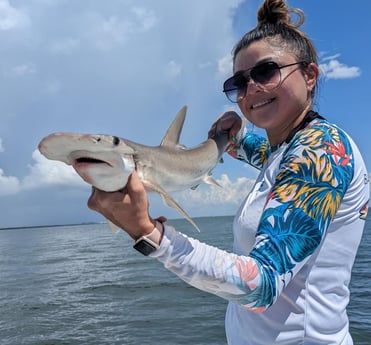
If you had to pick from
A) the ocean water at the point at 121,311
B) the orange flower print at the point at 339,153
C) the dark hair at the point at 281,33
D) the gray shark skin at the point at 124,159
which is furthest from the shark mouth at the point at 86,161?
the ocean water at the point at 121,311

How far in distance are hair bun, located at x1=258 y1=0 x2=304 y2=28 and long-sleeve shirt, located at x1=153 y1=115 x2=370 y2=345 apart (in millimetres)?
872

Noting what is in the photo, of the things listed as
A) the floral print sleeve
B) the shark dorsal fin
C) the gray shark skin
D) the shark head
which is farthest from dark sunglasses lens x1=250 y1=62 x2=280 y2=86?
the shark dorsal fin

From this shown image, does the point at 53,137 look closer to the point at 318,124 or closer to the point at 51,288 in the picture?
the point at 318,124

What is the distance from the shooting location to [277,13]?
2475 millimetres

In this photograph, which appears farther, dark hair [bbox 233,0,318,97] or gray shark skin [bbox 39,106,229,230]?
dark hair [bbox 233,0,318,97]

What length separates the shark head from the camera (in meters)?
1.58

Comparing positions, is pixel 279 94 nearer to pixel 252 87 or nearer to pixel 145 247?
pixel 252 87

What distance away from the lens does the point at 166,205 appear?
2.60 m

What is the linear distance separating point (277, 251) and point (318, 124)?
71 centimetres

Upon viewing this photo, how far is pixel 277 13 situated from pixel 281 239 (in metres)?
1.63

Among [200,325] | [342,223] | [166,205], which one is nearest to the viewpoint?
[342,223]

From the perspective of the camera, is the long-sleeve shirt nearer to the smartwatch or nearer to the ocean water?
the smartwatch

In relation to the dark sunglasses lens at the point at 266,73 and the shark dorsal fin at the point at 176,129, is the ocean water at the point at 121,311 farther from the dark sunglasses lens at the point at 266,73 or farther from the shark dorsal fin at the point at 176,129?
the dark sunglasses lens at the point at 266,73

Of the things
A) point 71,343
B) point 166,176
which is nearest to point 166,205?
point 166,176
